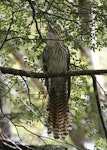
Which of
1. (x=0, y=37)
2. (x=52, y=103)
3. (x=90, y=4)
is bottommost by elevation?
(x=52, y=103)

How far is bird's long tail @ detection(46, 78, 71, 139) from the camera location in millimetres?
4406

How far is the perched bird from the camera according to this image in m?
4.51

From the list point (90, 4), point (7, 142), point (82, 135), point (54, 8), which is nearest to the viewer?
point (7, 142)

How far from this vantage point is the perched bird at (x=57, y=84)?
14.8 feet

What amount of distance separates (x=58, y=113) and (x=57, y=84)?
20.8 inches

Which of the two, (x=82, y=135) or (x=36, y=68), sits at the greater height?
(x=36, y=68)

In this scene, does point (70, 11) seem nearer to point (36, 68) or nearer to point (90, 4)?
point (90, 4)

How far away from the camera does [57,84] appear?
16.5ft

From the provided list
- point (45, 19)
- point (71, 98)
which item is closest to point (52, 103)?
point (71, 98)

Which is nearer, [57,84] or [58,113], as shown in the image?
[58,113]

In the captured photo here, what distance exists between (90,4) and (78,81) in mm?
1025

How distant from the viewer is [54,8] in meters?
4.96

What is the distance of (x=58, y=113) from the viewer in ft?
15.1

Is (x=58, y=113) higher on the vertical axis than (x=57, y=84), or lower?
lower
